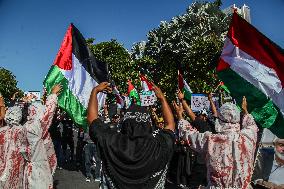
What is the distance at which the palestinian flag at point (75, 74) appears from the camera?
348 inches

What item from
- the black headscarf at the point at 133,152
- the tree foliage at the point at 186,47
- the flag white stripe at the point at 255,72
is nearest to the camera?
the black headscarf at the point at 133,152

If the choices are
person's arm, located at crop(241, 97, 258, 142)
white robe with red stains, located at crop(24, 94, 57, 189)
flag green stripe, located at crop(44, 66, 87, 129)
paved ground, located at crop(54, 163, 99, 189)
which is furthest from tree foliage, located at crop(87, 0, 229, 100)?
person's arm, located at crop(241, 97, 258, 142)

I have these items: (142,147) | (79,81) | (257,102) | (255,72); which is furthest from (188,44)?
(142,147)

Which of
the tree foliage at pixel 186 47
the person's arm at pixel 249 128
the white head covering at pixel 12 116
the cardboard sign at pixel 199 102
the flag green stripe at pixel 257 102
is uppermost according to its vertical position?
the tree foliage at pixel 186 47

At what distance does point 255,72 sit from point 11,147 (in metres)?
3.54

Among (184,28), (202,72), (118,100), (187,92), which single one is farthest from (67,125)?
(184,28)

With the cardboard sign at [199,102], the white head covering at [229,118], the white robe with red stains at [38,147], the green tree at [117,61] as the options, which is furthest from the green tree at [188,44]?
the white head covering at [229,118]

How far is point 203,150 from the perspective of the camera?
424 centimetres

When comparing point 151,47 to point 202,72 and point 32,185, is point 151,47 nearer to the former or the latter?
point 202,72

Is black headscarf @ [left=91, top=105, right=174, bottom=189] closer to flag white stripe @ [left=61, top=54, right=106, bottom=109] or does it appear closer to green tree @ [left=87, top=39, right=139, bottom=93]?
flag white stripe @ [left=61, top=54, right=106, bottom=109]

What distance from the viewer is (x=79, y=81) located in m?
9.33

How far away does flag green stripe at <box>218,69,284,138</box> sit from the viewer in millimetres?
5859

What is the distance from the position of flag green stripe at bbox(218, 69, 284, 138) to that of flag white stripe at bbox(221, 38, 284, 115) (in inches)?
2.6

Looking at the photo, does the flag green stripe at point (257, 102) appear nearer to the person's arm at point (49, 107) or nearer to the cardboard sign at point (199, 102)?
the person's arm at point (49, 107)
